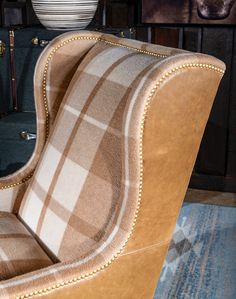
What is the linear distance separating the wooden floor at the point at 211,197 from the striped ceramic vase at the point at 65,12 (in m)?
1.21

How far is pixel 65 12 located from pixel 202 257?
115 centimetres

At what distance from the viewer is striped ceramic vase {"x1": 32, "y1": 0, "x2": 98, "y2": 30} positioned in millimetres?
1995

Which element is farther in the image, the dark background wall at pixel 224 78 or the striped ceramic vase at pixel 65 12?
the dark background wall at pixel 224 78

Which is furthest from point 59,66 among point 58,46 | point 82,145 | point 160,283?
point 160,283

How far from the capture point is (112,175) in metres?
1.17

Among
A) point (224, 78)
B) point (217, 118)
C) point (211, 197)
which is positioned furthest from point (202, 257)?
point (224, 78)

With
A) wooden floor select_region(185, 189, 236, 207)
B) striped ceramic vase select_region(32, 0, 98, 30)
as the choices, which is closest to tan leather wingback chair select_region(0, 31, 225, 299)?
striped ceramic vase select_region(32, 0, 98, 30)

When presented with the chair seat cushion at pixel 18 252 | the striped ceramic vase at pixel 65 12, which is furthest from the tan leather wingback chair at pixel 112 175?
the striped ceramic vase at pixel 65 12

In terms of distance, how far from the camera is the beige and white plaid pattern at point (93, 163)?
1.10m

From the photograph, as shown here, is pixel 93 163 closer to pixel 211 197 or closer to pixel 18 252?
pixel 18 252

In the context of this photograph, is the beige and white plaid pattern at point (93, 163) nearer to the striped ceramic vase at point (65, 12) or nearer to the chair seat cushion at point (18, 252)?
the chair seat cushion at point (18, 252)

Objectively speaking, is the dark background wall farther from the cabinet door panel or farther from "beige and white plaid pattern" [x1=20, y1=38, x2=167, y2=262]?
"beige and white plaid pattern" [x1=20, y1=38, x2=167, y2=262]

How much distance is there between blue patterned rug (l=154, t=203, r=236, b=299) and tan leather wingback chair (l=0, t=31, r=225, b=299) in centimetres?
79

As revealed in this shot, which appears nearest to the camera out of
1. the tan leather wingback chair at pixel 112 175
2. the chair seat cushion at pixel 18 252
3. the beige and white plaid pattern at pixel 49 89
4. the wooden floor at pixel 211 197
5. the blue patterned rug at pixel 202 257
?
the tan leather wingback chair at pixel 112 175
